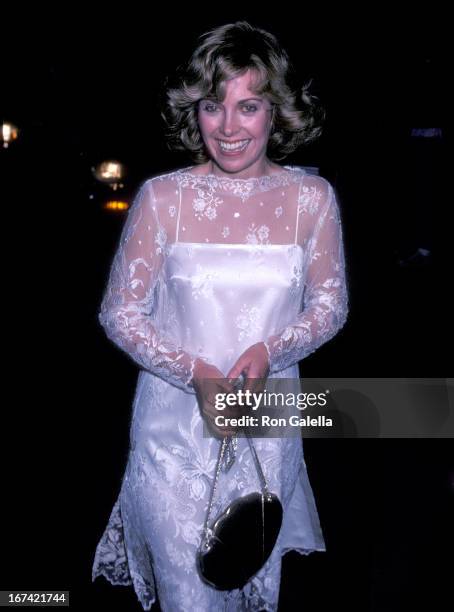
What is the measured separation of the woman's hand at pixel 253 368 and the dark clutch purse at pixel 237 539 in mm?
181

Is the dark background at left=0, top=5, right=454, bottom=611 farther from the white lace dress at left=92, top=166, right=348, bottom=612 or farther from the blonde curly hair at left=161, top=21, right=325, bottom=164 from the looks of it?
the blonde curly hair at left=161, top=21, right=325, bottom=164

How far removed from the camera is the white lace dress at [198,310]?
5.52ft

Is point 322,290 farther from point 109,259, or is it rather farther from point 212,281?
point 109,259

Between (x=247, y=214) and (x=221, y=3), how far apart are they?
367cm

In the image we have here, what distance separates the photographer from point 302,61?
499 centimetres

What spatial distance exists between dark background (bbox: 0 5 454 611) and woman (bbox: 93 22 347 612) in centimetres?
107

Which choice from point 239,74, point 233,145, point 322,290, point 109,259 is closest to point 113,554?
point 322,290

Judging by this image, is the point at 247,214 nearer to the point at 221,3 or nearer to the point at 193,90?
the point at 193,90

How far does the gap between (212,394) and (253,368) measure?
0.13m

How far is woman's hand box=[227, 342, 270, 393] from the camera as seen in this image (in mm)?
1490

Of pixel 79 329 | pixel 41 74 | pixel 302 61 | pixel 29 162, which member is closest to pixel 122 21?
pixel 302 61

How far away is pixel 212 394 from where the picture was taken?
1.47 metres

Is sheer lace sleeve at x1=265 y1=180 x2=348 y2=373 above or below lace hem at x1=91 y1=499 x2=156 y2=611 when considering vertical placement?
above

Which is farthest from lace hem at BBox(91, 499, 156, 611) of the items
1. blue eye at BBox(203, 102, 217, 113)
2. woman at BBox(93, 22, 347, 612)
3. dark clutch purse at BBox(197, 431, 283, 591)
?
blue eye at BBox(203, 102, 217, 113)
